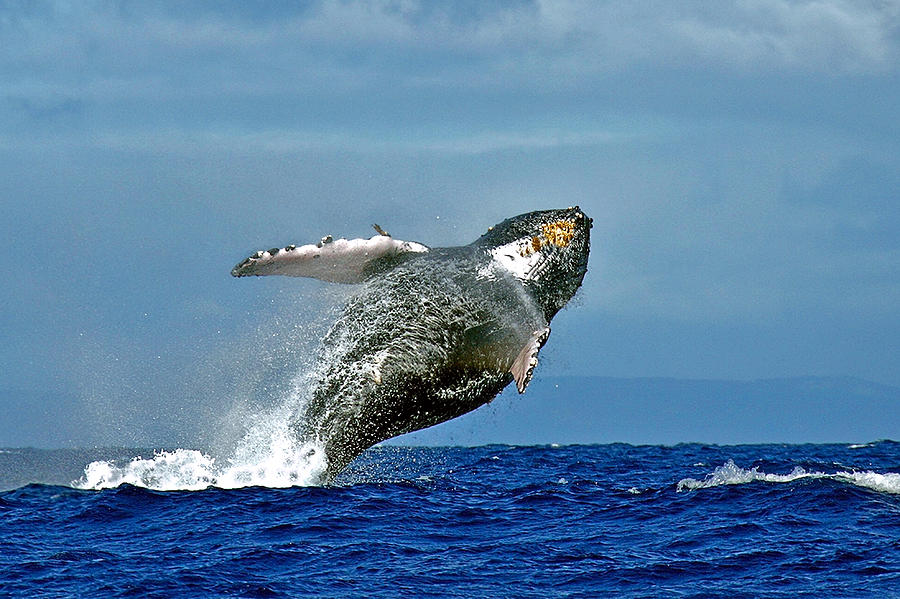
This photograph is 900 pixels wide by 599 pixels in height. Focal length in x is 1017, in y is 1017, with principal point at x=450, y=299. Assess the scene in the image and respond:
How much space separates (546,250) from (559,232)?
1.04 ft

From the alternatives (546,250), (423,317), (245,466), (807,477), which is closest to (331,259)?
(423,317)

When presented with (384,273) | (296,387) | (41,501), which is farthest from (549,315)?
(41,501)

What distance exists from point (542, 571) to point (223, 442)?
6.34 m

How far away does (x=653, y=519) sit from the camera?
47.9ft

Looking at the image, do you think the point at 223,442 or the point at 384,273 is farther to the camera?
the point at 223,442

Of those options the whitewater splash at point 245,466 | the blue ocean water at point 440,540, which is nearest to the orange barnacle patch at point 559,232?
the blue ocean water at point 440,540

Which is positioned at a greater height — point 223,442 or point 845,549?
point 223,442

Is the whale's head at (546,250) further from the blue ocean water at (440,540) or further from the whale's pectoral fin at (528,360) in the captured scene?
the blue ocean water at (440,540)

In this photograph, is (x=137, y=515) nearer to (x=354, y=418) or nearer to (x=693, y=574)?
(x=354, y=418)

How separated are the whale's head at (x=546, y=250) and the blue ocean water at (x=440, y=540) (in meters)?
3.17

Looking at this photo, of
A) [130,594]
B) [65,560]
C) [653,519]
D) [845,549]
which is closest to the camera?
[130,594]

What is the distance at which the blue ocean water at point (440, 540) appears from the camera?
1027 cm

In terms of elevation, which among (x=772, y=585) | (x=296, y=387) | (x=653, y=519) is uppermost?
(x=296, y=387)

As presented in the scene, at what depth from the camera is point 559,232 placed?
1352 centimetres
